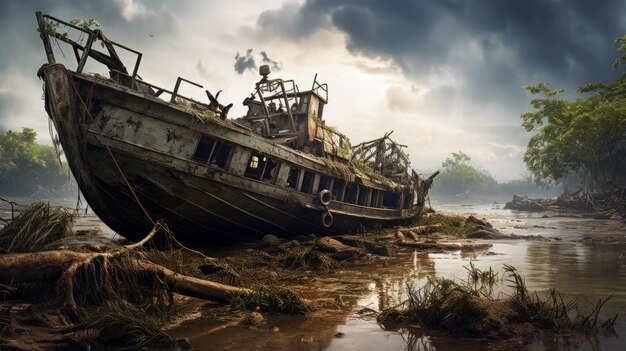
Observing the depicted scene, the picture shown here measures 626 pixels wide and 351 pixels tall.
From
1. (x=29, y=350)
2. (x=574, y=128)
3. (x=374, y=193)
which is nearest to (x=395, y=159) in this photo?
(x=374, y=193)

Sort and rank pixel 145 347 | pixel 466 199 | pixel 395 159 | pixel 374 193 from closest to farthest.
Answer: pixel 145 347 < pixel 374 193 < pixel 395 159 < pixel 466 199

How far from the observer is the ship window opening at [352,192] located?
15.3 m

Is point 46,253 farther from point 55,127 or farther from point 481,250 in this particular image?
point 481,250

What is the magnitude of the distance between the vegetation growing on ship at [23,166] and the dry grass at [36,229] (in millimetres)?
62800

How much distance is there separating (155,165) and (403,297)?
6.50 meters

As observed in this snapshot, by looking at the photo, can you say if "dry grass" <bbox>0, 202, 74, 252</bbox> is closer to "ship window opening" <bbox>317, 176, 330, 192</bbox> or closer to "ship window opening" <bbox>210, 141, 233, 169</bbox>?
"ship window opening" <bbox>210, 141, 233, 169</bbox>

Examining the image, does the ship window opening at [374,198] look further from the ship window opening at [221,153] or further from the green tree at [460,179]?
the green tree at [460,179]

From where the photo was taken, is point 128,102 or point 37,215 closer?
point 37,215

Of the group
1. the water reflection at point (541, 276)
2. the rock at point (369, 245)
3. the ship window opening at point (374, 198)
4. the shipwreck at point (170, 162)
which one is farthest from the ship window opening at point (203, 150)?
the ship window opening at point (374, 198)

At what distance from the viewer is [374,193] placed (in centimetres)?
1727

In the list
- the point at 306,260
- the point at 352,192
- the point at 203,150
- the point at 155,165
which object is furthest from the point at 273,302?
the point at 352,192

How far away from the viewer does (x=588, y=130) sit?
3219 centimetres

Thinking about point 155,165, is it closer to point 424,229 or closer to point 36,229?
point 36,229

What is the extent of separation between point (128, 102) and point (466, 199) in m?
111
